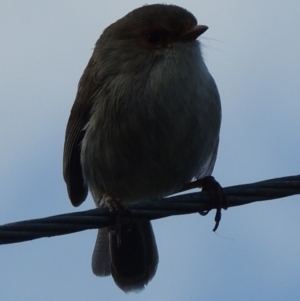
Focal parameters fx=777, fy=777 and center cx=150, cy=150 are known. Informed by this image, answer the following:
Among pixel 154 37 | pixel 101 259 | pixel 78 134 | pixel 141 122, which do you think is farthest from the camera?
pixel 101 259

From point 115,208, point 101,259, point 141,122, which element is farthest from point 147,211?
point 101,259

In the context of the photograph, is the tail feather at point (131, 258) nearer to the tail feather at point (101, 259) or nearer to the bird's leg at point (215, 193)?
the tail feather at point (101, 259)

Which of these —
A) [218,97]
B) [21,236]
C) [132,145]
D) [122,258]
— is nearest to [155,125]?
[132,145]

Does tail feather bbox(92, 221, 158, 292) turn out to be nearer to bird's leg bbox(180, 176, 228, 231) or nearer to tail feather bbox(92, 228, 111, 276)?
tail feather bbox(92, 228, 111, 276)

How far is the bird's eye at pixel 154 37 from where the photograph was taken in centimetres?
611

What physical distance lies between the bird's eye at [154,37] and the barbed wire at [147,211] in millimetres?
1783

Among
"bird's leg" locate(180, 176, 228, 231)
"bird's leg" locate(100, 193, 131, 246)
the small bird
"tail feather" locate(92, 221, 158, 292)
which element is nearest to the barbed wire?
"bird's leg" locate(100, 193, 131, 246)

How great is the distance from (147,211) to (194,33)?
2067 mm

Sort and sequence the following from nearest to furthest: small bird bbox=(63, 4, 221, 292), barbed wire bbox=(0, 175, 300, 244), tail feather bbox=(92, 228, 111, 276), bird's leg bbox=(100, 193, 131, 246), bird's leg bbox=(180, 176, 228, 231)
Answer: barbed wire bbox=(0, 175, 300, 244)
bird's leg bbox=(100, 193, 131, 246)
bird's leg bbox=(180, 176, 228, 231)
small bird bbox=(63, 4, 221, 292)
tail feather bbox=(92, 228, 111, 276)

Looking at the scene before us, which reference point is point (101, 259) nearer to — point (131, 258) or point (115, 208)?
point (131, 258)

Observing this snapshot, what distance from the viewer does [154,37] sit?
6.14 meters

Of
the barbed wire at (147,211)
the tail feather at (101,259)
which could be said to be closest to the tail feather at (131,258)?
the tail feather at (101,259)

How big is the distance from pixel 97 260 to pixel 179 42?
6.73 feet

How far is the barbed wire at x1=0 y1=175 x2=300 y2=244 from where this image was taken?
13.2 ft
